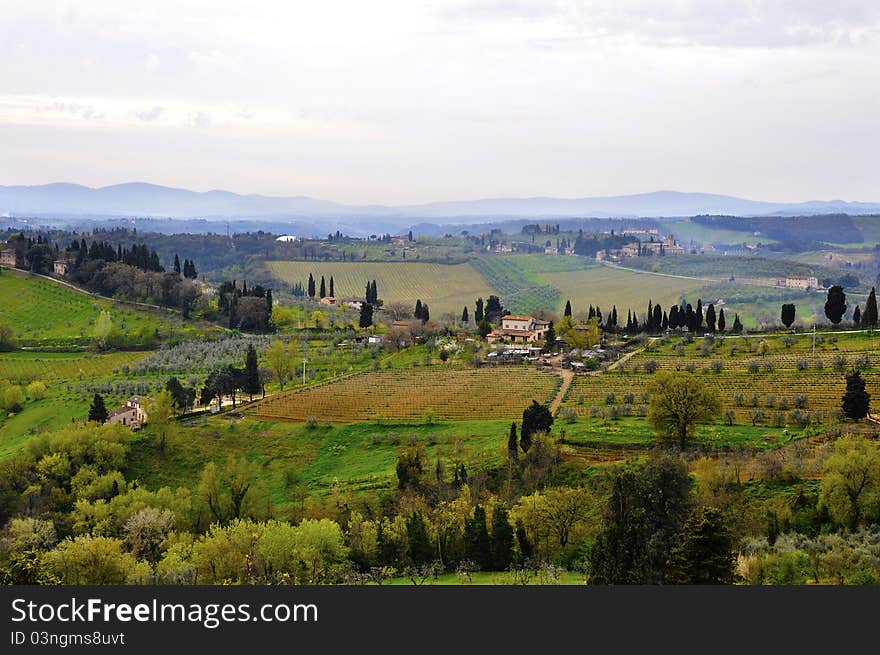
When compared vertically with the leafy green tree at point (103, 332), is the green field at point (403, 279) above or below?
above

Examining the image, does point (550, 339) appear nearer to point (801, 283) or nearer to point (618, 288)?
point (618, 288)

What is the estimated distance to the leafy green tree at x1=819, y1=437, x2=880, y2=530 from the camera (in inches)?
1039

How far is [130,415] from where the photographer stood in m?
53.2

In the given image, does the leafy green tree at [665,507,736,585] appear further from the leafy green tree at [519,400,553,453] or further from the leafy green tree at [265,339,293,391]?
the leafy green tree at [265,339,293,391]

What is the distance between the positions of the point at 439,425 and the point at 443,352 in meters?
20.0

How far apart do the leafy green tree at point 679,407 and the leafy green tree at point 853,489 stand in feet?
32.7

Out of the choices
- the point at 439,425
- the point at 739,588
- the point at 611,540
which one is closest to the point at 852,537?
the point at 611,540

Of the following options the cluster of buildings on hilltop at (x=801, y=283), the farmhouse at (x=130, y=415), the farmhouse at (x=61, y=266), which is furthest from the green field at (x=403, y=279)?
the farmhouse at (x=130, y=415)

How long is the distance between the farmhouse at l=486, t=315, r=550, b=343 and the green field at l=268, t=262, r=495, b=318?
50.4 m

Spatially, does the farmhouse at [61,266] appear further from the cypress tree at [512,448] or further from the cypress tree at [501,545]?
the cypress tree at [501,545]

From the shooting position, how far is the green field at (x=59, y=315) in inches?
3300

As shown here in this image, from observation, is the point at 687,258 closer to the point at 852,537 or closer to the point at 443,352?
the point at 443,352

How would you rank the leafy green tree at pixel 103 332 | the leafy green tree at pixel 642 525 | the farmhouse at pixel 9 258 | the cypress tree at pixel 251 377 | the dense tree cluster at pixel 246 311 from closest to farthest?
1. the leafy green tree at pixel 642 525
2. the cypress tree at pixel 251 377
3. the leafy green tree at pixel 103 332
4. the dense tree cluster at pixel 246 311
5. the farmhouse at pixel 9 258

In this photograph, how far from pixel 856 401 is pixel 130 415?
42969mm
